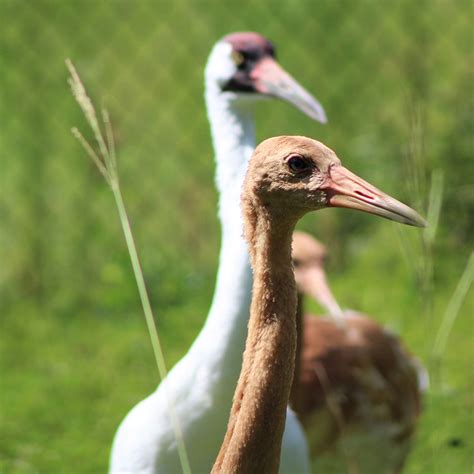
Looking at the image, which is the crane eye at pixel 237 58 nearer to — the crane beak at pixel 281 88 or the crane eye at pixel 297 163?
the crane beak at pixel 281 88

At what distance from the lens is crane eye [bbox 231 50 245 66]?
125 inches

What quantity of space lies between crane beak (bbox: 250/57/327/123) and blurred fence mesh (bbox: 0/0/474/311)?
2373mm

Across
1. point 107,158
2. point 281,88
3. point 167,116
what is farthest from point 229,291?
point 167,116

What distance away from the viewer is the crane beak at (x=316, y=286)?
4035 millimetres

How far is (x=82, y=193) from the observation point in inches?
235

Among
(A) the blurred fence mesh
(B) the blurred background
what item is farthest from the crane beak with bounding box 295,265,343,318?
(A) the blurred fence mesh

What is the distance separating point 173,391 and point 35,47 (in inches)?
153

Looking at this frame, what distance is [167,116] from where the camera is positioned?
21.4 feet

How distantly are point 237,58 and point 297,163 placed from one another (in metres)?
1.30

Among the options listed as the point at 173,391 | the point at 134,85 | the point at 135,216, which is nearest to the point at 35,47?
the point at 134,85

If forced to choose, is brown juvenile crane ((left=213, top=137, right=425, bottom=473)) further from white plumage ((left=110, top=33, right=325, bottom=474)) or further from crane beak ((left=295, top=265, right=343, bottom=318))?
crane beak ((left=295, top=265, right=343, bottom=318))

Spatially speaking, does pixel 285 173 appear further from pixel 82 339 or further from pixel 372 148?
pixel 372 148

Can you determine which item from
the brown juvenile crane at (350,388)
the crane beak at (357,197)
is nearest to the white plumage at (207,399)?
the crane beak at (357,197)

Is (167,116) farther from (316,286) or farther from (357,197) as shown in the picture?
(357,197)
